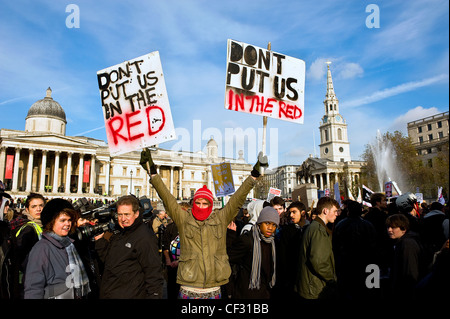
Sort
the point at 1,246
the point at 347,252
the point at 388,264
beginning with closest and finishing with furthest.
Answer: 1. the point at 1,246
2. the point at 347,252
3. the point at 388,264

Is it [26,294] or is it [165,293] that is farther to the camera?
[165,293]

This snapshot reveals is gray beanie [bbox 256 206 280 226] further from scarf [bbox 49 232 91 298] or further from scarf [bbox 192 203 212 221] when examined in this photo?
scarf [bbox 49 232 91 298]

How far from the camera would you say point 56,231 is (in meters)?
3.24

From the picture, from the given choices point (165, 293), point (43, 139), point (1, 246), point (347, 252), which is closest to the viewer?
point (1, 246)

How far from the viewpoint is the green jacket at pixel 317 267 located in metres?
3.58

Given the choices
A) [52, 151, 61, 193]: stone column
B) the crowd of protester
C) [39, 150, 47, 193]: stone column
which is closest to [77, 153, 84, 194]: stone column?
[52, 151, 61, 193]: stone column

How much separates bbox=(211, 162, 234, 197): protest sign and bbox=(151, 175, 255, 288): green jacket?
6.00 metres

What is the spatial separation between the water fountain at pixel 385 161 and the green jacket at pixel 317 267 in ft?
152

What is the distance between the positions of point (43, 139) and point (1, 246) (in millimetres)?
50834

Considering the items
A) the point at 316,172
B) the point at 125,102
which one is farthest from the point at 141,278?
the point at 316,172

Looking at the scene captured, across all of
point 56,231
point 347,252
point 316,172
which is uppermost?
point 316,172

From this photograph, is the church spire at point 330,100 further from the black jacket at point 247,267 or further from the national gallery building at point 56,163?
the black jacket at point 247,267

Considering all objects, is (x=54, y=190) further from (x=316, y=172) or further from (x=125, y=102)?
(x=316, y=172)

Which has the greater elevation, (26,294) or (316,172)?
(316,172)
